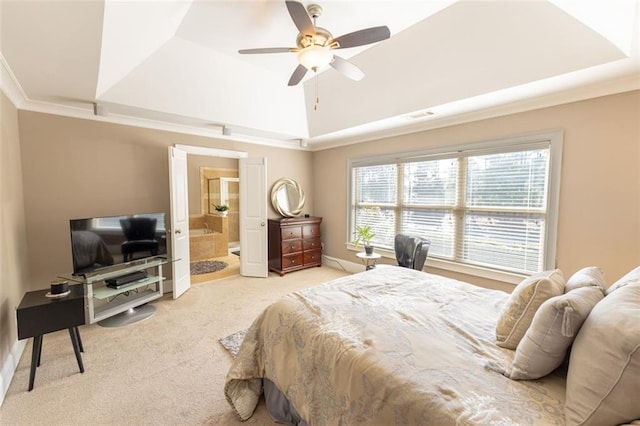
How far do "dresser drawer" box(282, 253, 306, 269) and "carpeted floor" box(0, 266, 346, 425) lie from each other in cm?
139

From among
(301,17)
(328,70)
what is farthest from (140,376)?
(328,70)

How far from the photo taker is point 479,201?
3320mm

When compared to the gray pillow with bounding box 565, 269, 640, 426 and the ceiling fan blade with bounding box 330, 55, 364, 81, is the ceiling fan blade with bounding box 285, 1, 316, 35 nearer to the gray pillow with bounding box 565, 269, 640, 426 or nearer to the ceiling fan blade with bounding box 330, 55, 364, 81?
the ceiling fan blade with bounding box 330, 55, 364, 81

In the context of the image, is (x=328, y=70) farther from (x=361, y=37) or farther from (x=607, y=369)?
(x=607, y=369)

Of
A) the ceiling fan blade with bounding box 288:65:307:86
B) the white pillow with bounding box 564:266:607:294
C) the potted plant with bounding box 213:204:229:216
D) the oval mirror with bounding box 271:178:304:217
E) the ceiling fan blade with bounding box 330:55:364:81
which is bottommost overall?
the white pillow with bounding box 564:266:607:294

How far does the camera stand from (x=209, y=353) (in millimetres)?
2432

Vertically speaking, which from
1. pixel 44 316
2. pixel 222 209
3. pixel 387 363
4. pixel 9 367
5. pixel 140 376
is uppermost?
pixel 222 209

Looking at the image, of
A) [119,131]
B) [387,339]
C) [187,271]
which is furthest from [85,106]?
[387,339]

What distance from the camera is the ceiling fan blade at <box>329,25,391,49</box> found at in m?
1.88

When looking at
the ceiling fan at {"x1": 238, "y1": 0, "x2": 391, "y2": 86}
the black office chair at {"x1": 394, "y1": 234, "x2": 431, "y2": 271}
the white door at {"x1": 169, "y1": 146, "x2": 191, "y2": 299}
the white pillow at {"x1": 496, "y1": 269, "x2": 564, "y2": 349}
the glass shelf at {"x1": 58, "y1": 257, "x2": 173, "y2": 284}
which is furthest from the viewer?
the white door at {"x1": 169, "y1": 146, "x2": 191, "y2": 299}

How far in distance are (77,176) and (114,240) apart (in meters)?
1.00

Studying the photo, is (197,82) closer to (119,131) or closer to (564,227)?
(119,131)

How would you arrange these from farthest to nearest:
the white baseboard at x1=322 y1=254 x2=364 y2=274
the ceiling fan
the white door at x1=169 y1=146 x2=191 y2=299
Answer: the white baseboard at x1=322 y1=254 x2=364 y2=274 → the white door at x1=169 y1=146 x2=191 y2=299 → the ceiling fan

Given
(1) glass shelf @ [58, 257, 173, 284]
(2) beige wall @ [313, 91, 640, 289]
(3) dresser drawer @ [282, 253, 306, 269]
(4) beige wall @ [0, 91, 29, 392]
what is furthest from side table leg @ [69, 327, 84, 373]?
(2) beige wall @ [313, 91, 640, 289]
